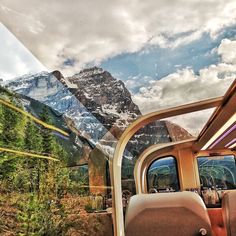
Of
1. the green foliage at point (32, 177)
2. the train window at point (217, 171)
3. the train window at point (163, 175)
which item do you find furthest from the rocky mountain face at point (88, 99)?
the train window at point (217, 171)

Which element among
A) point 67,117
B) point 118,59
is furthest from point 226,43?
point 67,117

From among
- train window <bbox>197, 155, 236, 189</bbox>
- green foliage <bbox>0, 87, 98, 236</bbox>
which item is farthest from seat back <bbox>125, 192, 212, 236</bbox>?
train window <bbox>197, 155, 236, 189</bbox>

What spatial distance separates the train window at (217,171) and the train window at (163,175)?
64 cm

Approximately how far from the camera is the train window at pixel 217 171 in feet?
22.5

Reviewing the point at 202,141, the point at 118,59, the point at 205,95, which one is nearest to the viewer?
the point at 118,59

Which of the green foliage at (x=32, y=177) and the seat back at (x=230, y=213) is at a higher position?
the green foliage at (x=32, y=177)

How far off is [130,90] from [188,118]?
169 cm

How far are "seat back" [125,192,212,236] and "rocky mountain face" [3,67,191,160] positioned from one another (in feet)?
2.53

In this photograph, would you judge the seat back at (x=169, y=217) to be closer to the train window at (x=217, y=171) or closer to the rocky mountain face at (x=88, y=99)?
the rocky mountain face at (x=88, y=99)

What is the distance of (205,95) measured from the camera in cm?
310

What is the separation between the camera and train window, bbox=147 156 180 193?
6.75 meters

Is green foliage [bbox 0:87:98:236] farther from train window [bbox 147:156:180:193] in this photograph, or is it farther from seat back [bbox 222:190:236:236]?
train window [bbox 147:156:180:193]

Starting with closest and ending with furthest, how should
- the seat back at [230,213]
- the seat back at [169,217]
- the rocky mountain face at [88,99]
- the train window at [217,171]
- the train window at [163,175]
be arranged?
the rocky mountain face at [88,99], the seat back at [169,217], the seat back at [230,213], the train window at [163,175], the train window at [217,171]

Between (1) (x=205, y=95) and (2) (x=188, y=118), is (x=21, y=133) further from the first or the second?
(2) (x=188, y=118)
